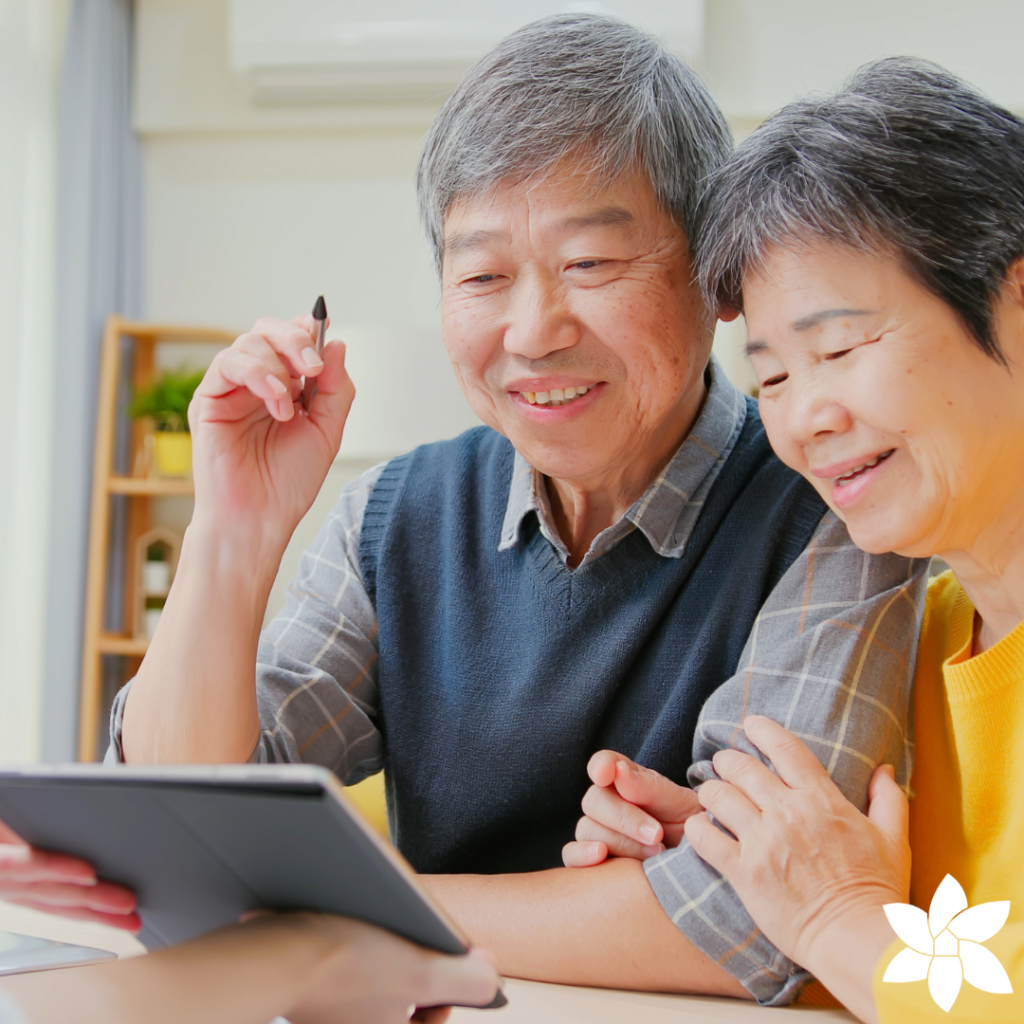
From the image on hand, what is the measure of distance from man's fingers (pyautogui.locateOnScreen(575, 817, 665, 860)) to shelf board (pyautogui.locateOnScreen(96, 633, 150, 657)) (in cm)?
288

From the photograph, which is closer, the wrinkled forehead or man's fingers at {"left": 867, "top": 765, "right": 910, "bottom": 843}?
man's fingers at {"left": 867, "top": 765, "right": 910, "bottom": 843}

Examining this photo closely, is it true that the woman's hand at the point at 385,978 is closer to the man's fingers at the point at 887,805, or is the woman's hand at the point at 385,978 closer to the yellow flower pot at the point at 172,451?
the man's fingers at the point at 887,805

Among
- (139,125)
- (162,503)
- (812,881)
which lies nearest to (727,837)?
(812,881)

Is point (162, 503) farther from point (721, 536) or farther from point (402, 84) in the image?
point (721, 536)

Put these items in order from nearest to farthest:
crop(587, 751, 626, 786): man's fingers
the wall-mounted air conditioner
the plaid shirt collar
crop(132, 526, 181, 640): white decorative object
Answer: crop(587, 751, 626, 786): man's fingers → the plaid shirt collar → the wall-mounted air conditioner → crop(132, 526, 181, 640): white decorative object

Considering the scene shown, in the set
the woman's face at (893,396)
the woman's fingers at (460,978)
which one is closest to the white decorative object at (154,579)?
the woman's face at (893,396)

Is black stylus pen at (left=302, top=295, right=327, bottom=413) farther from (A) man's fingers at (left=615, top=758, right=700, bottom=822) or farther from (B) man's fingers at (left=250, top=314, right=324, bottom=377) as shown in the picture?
(A) man's fingers at (left=615, top=758, right=700, bottom=822)

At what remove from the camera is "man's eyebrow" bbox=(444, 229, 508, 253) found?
106cm

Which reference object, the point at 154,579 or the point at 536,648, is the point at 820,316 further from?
the point at 154,579

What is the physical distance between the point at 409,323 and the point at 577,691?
298 cm

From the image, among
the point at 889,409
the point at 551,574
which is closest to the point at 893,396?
the point at 889,409

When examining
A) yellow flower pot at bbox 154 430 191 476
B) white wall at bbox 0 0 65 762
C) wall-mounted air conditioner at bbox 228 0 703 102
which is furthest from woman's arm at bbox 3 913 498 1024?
wall-mounted air conditioner at bbox 228 0 703 102

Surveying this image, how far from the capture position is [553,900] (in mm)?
928

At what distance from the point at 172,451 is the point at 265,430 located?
2.70 m
